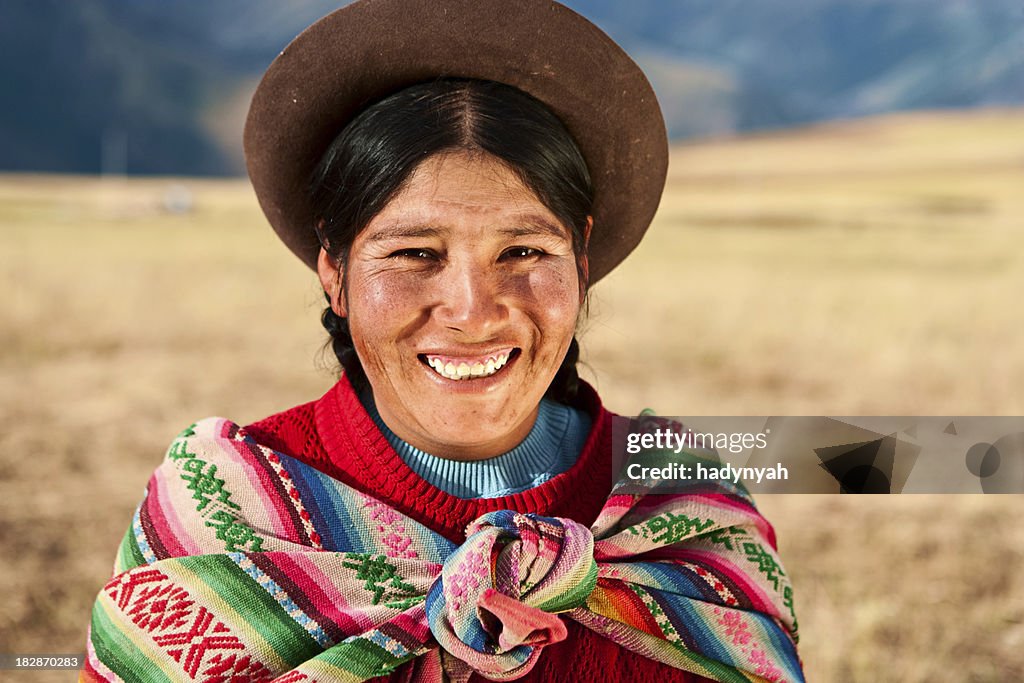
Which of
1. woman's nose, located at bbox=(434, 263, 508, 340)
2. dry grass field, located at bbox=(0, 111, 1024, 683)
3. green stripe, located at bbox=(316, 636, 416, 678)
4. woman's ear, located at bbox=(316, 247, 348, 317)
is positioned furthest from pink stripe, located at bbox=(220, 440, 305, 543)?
dry grass field, located at bbox=(0, 111, 1024, 683)

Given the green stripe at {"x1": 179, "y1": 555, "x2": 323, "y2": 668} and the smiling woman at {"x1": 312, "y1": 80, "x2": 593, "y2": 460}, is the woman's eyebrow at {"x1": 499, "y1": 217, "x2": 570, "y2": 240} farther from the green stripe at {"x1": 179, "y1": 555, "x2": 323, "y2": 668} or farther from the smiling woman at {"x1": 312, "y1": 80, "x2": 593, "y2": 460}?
the green stripe at {"x1": 179, "y1": 555, "x2": 323, "y2": 668}

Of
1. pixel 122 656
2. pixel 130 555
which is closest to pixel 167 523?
pixel 130 555

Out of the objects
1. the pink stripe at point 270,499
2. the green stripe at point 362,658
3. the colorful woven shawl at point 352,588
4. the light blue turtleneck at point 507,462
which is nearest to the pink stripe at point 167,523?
the colorful woven shawl at point 352,588

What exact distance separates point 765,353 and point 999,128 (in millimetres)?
83962

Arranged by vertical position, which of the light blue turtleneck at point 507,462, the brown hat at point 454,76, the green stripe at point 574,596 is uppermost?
the brown hat at point 454,76

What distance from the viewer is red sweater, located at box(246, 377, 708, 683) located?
2.00m

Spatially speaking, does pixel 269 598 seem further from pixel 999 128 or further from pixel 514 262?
pixel 999 128

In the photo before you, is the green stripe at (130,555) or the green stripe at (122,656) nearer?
the green stripe at (122,656)

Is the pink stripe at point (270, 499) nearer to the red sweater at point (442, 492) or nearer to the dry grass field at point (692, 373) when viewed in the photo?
the red sweater at point (442, 492)

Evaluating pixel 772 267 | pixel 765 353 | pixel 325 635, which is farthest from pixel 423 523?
pixel 772 267

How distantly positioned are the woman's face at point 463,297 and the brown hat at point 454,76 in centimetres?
22

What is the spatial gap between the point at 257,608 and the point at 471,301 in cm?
68

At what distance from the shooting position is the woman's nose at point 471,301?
6.19 ft

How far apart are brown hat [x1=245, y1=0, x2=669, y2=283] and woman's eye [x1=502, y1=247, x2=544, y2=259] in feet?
1.08
